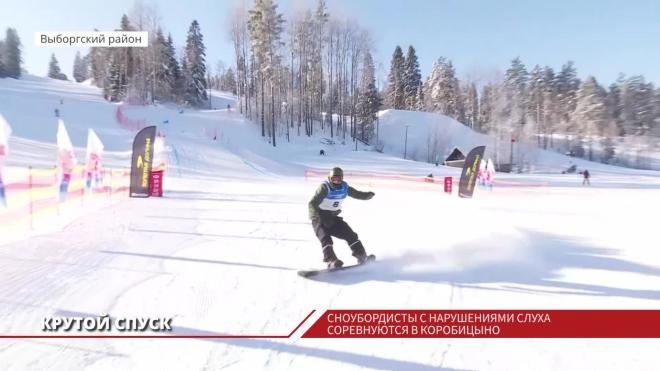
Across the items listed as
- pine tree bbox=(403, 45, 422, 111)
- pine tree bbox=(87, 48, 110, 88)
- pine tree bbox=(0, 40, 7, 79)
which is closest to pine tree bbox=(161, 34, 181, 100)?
pine tree bbox=(87, 48, 110, 88)

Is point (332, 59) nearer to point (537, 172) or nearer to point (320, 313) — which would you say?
point (537, 172)

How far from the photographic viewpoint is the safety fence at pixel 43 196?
23.2 feet

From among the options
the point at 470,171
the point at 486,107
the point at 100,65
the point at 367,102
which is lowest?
the point at 470,171

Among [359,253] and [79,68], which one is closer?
[359,253]

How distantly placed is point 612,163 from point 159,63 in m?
59.2

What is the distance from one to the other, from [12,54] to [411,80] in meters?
64.9

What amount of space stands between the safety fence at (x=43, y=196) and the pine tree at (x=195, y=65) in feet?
141

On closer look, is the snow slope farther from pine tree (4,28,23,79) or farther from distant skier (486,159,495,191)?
pine tree (4,28,23,79)

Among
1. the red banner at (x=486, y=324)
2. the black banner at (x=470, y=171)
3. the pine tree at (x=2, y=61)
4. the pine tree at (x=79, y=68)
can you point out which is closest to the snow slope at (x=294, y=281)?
the red banner at (x=486, y=324)

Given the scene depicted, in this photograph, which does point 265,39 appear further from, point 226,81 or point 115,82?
point 226,81

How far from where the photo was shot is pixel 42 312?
11.8ft

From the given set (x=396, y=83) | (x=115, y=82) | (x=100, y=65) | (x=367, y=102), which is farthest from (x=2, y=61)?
(x=396, y=83)

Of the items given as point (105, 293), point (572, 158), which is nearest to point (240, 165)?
point (105, 293)

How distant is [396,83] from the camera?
65.7 m
